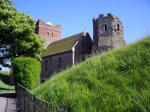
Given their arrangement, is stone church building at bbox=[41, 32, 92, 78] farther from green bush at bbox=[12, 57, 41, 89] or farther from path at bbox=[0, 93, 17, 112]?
path at bbox=[0, 93, 17, 112]

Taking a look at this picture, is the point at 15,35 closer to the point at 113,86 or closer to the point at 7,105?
the point at 7,105

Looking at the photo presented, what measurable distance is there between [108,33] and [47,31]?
66.9 feet

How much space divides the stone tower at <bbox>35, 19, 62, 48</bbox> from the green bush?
29475 mm

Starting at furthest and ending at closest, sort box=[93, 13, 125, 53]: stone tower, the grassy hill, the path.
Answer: box=[93, 13, 125, 53]: stone tower < the path < the grassy hill

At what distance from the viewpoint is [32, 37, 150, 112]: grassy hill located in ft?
13.1

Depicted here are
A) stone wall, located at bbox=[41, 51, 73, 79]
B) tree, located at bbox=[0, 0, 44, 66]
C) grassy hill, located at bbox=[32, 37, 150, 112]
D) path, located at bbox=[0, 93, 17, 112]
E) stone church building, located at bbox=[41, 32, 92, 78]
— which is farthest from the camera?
stone wall, located at bbox=[41, 51, 73, 79]

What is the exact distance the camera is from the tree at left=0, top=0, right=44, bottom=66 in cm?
1526

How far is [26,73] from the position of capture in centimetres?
1180

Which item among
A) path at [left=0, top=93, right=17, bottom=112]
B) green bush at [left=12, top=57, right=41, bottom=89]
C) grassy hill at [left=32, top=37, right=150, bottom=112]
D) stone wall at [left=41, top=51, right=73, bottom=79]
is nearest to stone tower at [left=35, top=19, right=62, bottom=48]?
stone wall at [left=41, top=51, right=73, bottom=79]

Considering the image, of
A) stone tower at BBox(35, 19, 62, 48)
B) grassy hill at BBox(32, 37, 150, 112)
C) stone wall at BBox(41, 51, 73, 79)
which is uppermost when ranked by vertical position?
stone tower at BBox(35, 19, 62, 48)

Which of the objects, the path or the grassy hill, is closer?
the grassy hill

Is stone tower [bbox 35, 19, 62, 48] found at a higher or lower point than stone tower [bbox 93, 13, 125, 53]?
higher

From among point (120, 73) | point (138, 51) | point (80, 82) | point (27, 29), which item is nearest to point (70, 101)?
point (80, 82)

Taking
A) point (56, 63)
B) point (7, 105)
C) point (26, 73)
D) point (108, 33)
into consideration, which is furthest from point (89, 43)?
point (7, 105)
